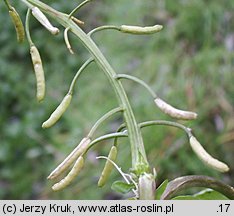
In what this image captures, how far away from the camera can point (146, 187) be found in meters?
0.56

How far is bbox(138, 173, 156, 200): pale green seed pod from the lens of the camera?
560mm

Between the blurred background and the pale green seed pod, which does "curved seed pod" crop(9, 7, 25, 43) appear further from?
the blurred background

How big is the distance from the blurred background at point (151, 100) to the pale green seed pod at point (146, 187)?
127cm

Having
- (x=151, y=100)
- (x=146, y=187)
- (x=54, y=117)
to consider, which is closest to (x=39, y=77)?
(x=54, y=117)

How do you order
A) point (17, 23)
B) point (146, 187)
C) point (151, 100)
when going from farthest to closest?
1. point (151, 100)
2. point (17, 23)
3. point (146, 187)

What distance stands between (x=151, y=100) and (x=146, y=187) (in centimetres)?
155

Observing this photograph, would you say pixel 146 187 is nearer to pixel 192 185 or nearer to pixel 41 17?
pixel 192 185

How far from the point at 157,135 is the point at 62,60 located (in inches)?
49.2

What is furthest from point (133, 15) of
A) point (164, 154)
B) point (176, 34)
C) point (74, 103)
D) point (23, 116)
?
point (23, 116)

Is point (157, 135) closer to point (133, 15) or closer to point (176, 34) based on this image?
point (176, 34)

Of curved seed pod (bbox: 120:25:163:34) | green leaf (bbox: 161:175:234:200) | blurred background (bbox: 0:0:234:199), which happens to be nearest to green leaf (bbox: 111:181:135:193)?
green leaf (bbox: 161:175:234:200)

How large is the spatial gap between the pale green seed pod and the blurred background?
127 cm

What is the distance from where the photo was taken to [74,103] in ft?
8.50

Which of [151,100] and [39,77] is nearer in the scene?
[39,77]
